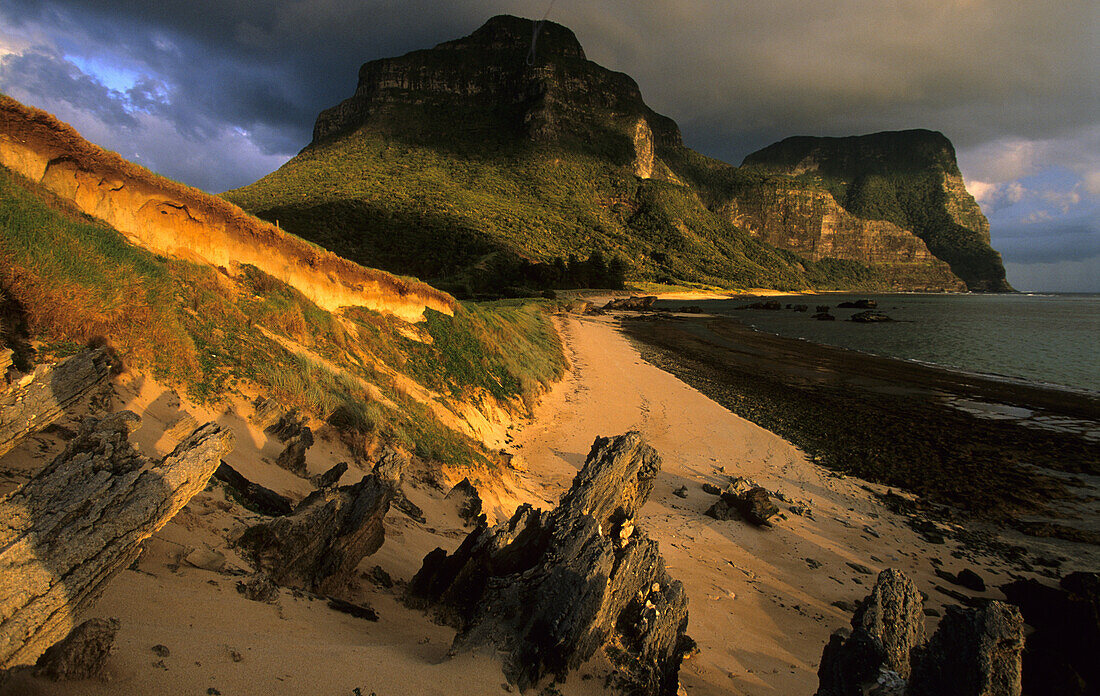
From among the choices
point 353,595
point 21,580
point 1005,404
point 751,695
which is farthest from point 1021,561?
point 1005,404

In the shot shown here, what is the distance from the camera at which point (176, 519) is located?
3842 millimetres

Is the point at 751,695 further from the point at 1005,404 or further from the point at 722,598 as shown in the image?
the point at 1005,404

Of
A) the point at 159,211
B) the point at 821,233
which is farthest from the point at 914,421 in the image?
the point at 821,233

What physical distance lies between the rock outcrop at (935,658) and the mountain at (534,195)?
5606cm

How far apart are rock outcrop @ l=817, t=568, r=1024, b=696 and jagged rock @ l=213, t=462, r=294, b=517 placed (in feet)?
17.4

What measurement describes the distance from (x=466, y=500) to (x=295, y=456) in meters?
2.85

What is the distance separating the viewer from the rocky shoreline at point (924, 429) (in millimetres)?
11955

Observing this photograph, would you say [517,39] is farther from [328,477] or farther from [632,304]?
[328,477]

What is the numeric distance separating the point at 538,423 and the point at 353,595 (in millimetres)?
10615

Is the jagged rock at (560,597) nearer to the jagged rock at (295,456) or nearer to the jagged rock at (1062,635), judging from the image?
the jagged rock at (295,456)

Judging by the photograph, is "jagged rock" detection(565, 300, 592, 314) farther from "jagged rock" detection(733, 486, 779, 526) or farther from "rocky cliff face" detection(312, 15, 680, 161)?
"rocky cliff face" detection(312, 15, 680, 161)

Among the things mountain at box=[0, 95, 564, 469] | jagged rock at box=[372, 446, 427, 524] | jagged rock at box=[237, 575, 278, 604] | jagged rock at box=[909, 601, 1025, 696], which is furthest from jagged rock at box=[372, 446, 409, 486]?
jagged rock at box=[909, 601, 1025, 696]

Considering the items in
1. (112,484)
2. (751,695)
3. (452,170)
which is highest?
(452,170)

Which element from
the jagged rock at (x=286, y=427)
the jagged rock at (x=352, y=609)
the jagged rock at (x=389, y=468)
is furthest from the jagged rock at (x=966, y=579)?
the jagged rock at (x=286, y=427)
